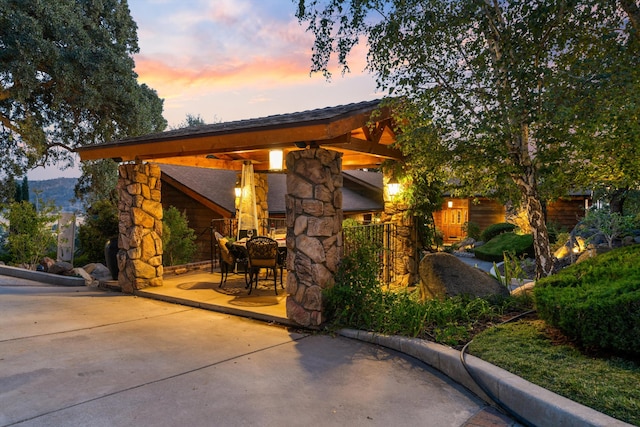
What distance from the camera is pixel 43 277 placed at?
396 inches

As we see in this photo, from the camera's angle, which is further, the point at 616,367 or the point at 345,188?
the point at 345,188

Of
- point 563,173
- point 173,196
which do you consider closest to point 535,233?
point 563,173

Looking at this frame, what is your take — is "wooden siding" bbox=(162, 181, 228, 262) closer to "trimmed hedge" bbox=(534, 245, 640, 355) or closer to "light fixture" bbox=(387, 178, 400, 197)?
"light fixture" bbox=(387, 178, 400, 197)

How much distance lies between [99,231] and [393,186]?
29.7 feet

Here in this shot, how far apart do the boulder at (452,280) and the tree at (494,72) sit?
794mm

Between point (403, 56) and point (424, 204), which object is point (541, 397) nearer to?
point (403, 56)

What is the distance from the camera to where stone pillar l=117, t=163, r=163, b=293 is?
Answer: 8.41 meters

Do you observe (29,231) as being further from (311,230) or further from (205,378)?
(205,378)

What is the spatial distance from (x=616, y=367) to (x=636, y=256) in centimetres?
222

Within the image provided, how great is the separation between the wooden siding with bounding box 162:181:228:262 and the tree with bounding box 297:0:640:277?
34.9 ft

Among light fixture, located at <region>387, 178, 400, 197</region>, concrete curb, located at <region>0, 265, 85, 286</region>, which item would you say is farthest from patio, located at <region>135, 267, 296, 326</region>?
light fixture, located at <region>387, 178, 400, 197</region>

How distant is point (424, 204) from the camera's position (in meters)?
9.01

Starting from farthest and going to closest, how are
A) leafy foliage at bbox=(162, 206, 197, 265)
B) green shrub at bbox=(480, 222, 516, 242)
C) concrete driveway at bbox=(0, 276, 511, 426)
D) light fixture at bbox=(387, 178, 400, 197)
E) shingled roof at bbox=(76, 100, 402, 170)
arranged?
green shrub at bbox=(480, 222, 516, 242) < leafy foliage at bbox=(162, 206, 197, 265) < light fixture at bbox=(387, 178, 400, 197) < shingled roof at bbox=(76, 100, 402, 170) < concrete driveway at bbox=(0, 276, 511, 426)

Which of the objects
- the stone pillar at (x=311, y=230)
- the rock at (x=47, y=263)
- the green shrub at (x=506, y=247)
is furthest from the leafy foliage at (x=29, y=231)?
the green shrub at (x=506, y=247)
